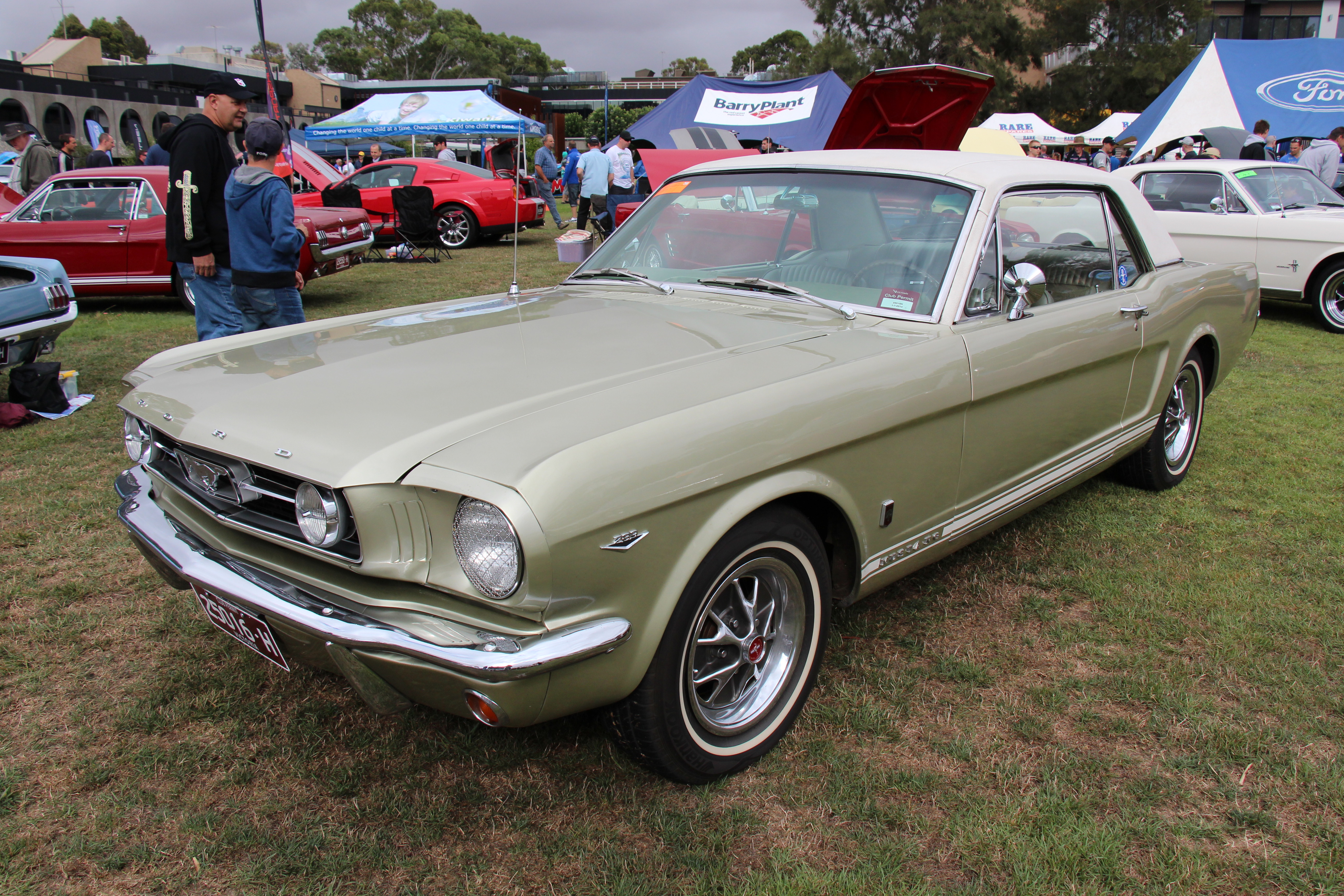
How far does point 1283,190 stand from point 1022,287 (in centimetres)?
795

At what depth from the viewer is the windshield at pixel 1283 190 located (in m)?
8.59

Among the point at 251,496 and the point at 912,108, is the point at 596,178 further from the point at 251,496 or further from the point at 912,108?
the point at 251,496

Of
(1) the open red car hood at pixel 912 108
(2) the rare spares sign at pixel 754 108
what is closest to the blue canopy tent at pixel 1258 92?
(2) the rare spares sign at pixel 754 108

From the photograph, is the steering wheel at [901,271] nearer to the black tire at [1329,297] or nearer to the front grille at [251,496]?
the front grille at [251,496]

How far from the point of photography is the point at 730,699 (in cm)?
235

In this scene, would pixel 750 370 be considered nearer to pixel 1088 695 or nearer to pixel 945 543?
pixel 945 543

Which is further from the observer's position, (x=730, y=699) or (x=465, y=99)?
(x=465, y=99)

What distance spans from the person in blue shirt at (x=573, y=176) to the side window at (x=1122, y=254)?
48.1 feet

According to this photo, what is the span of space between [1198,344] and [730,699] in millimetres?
3279

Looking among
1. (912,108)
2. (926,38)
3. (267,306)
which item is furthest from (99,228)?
(926,38)

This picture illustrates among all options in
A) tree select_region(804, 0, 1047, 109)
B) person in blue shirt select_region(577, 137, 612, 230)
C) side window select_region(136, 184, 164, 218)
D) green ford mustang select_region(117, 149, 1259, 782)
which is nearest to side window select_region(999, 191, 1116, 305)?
green ford mustang select_region(117, 149, 1259, 782)

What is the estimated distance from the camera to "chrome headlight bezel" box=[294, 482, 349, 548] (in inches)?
73.5

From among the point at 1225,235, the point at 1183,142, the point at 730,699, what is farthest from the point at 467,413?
the point at 1183,142

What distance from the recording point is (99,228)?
8.37m
